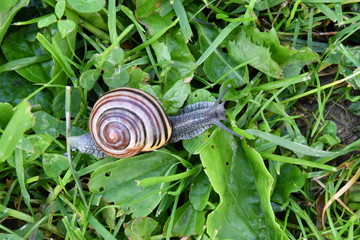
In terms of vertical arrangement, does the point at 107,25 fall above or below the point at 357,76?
above

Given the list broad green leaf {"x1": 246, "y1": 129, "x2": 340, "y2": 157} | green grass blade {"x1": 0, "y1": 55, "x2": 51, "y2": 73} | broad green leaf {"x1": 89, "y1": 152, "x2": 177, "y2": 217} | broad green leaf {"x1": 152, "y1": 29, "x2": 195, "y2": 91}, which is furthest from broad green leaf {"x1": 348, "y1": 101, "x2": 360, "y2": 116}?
green grass blade {"x1": 0, "y1": 55, "x2": 51, "y2": 73}

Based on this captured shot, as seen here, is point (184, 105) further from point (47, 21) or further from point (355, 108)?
point (355, 108)

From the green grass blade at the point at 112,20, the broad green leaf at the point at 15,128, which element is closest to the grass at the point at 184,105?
the green grass blade at the point at 112,20

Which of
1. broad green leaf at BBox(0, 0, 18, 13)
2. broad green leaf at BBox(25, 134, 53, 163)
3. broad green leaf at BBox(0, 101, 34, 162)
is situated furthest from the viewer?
broad green leaf at BBox(25, 134, 53, 163)

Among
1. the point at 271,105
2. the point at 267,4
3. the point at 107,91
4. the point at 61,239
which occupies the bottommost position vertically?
the point at 61,239

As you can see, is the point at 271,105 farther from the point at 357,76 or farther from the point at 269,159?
→ the point at 357,76

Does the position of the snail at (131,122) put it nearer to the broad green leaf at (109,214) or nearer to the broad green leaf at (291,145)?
the broad green leaf at (291,145)

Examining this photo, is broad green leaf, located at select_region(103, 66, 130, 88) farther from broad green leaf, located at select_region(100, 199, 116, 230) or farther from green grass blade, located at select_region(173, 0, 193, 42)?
broad green leaf, located at select_region(100, 199, 116, 230)

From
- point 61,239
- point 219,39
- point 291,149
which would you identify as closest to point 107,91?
point 219,39
